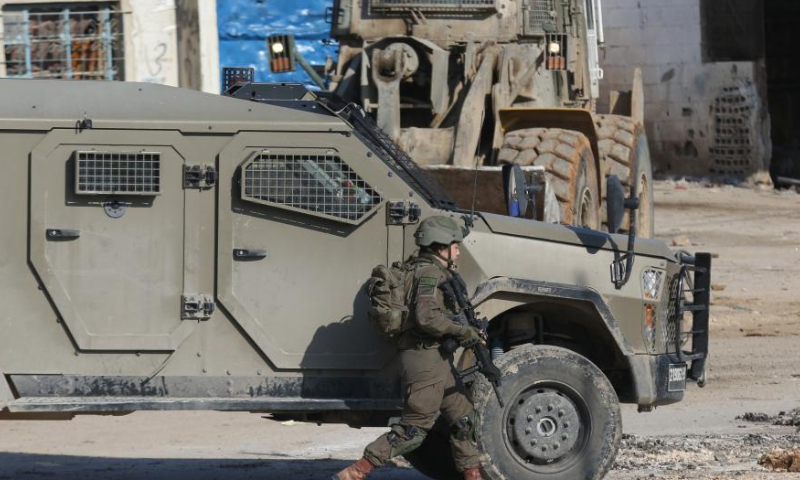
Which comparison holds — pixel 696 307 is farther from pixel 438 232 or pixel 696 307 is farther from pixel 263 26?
pixel 263 26

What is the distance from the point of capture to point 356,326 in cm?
715

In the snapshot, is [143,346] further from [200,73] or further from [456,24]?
[200,73]

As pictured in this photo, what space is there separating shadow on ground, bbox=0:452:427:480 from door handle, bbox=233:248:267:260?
169cm

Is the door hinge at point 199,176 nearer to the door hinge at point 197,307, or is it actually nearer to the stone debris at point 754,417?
the door hinge at point 197,307

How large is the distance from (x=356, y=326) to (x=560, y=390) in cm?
104

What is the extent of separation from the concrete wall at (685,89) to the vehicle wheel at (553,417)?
16.8 m

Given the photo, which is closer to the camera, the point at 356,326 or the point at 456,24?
the point at 356,326

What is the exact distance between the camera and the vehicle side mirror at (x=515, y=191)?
759 cm

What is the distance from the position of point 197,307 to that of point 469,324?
4.13 ft

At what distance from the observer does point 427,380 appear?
22.8ft

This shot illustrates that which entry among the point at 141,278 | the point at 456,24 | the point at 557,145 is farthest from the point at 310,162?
the point at 456,24

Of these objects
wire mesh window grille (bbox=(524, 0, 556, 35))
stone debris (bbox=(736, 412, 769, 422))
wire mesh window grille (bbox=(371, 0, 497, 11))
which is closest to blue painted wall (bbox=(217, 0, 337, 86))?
wire mesh window grille (bbox=(524, 0, 556, 35))

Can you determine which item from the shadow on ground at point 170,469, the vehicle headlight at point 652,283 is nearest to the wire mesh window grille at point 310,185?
the vehicle headlight at point 652,283

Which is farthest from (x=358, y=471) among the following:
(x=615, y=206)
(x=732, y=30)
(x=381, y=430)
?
(x=732, y=30)
